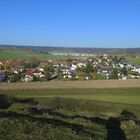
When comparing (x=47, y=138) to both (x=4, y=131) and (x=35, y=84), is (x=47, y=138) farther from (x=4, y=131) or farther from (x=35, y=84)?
(x=35, y=84)

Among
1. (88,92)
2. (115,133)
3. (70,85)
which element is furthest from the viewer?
(70,85)

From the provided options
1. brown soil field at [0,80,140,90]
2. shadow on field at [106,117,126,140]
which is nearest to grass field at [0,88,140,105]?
Answer: brown soil field at [0,80,140,90]

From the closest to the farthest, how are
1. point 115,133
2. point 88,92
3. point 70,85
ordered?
point 115,133 < point 88,92 < point 70,85

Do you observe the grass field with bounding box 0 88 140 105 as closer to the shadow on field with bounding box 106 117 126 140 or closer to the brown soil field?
the brown soil field

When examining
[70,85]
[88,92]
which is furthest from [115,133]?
[70,85]

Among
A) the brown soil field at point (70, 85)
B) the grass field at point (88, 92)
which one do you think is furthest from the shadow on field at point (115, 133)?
the brown soil field at point (70, 85)

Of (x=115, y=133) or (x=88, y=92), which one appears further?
(x=88, y=92)

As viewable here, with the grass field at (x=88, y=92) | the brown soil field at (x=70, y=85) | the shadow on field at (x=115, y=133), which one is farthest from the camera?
the brown soil field at (x=70, y=85)

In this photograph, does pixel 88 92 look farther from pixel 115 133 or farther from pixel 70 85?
pixel 115 133

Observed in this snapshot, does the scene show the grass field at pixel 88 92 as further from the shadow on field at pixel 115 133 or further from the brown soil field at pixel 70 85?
the shadow on field at pixel 115 133

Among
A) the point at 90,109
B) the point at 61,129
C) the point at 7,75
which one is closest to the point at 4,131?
the point at 61,129

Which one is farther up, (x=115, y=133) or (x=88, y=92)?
(x=115, y=133)
